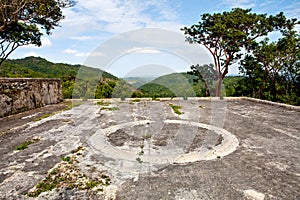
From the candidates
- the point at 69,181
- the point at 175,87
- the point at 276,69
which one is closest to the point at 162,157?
the point at 69,181

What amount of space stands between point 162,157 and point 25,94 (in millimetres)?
6073

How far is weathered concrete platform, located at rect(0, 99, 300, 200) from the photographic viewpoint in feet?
6.89

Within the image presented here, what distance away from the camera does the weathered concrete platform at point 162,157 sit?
2102mm

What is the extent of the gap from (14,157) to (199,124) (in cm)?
396

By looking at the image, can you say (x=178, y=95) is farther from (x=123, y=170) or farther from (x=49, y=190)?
(x=49, y=190)

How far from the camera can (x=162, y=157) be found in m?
3.02

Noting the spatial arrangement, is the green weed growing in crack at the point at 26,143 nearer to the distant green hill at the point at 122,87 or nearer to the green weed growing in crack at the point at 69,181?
the green weed growing in crack at the point at 69,181

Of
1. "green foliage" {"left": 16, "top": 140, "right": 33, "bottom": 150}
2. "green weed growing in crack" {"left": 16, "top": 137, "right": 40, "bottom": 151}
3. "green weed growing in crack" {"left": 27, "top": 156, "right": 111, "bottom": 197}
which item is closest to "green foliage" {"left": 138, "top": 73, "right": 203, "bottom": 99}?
"green weed growing in crack" {"left": 16, "top": 137, "right": 40, "bottom": 151}

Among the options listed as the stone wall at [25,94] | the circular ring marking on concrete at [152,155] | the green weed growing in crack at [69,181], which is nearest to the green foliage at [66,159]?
the green weed growing in crack at [69,181]

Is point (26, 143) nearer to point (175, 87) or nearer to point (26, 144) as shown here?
point (26, 144)

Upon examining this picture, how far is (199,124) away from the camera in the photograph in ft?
16.5

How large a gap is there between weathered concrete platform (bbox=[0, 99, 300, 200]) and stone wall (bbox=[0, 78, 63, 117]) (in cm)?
107

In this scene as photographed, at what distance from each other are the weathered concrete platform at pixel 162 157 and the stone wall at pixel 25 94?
3.52 feet

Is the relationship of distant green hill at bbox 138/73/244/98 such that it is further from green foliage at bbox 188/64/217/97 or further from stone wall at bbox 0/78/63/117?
stone wall at bbox 0/78/63/117
